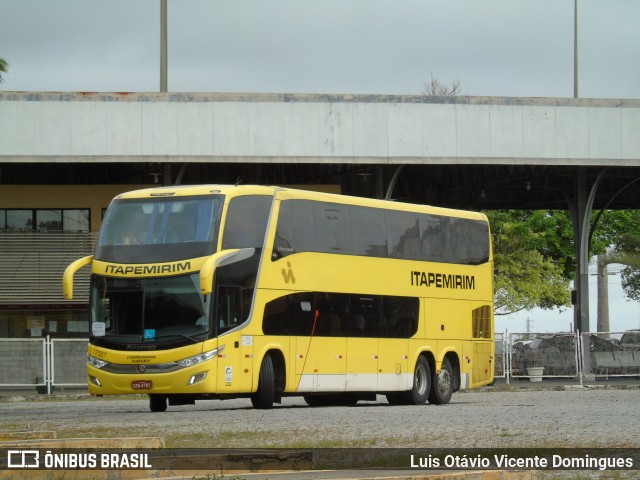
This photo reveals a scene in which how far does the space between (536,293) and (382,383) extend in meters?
44.0

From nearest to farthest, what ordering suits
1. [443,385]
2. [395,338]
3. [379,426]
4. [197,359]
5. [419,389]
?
[379,426] → [197,359] → [395,338] → [419,389] → [443,385]

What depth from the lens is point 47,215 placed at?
40375 millimetres

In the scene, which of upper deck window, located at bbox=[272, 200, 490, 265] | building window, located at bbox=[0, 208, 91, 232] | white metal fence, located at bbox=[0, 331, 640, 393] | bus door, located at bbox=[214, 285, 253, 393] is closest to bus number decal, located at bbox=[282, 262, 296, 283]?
upper deck window, located at bbox=[272, 200, 490, 265]

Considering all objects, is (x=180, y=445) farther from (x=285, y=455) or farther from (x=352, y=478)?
(x=352, y=478)

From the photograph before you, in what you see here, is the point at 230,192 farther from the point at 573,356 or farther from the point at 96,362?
the point at 573,356

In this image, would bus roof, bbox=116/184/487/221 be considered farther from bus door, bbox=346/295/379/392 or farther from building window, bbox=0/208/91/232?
building window, bbox=0/208/91/232

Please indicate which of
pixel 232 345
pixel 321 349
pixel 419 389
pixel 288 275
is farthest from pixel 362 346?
pixel 232 345

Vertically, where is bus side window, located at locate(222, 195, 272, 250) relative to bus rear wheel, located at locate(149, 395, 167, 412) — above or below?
above

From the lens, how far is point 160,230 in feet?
73.4

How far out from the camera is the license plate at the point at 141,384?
21719 millimetres

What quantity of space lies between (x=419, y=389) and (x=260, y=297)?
5.48m

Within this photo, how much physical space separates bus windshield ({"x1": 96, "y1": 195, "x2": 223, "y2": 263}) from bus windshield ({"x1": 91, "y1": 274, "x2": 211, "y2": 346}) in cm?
44

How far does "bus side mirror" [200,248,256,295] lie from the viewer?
21094 mm

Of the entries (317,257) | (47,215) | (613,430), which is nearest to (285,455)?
(613,430)
